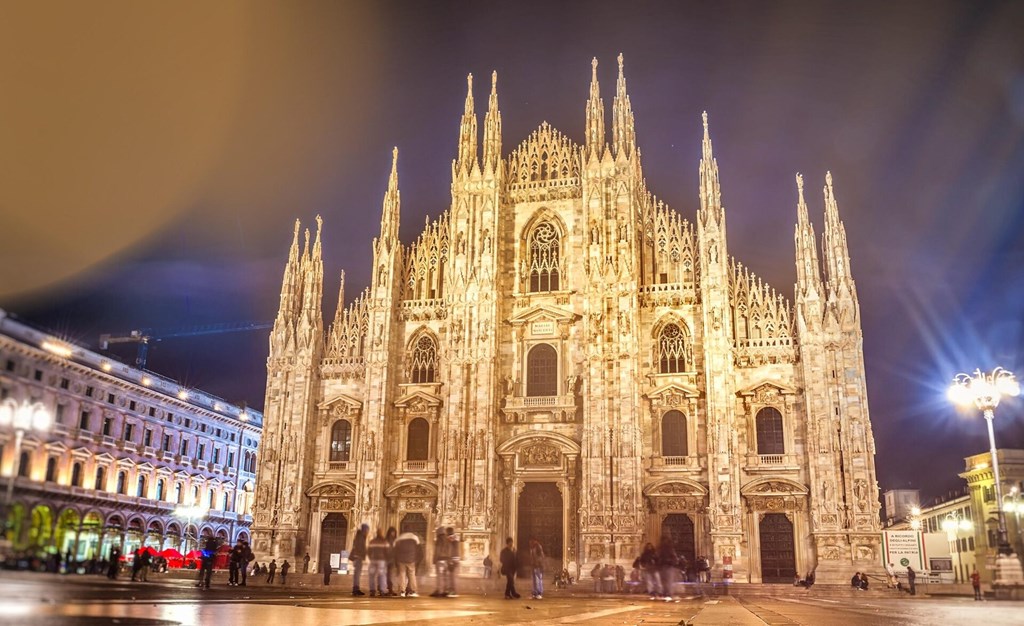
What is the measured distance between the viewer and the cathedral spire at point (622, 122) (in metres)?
43.0

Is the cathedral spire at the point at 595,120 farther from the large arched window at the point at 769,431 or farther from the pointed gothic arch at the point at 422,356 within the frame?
the large arched window at the point at 769,431

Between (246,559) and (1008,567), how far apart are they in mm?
23229

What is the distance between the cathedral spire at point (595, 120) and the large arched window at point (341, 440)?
740 inches

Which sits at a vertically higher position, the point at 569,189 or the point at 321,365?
the point at 569,189

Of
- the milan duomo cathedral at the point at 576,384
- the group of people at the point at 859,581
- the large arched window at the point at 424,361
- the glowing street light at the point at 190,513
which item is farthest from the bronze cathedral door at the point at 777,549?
the glowing street light at the point at 190,513

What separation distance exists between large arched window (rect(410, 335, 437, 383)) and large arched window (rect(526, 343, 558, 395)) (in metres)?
4.96

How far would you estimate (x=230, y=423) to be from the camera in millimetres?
40031

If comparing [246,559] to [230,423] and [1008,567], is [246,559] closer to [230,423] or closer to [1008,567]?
[230,423]

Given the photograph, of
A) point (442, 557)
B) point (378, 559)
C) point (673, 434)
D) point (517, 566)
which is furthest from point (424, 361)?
point (378, 559)

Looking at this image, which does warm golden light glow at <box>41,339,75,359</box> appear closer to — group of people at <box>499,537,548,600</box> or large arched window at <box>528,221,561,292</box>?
group of people at <box>499,537,548,600</box>

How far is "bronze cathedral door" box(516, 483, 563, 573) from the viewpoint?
39.5 m

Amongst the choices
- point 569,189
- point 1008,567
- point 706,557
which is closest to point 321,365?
point 569,189

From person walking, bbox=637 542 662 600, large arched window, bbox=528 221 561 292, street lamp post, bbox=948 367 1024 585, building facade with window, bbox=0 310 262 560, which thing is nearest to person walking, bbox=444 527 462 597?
person walking, bbox=637 542 662 600

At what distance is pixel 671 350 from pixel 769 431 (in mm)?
5825
